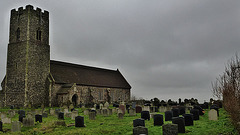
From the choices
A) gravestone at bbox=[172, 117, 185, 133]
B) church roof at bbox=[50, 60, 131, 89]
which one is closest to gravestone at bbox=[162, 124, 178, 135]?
gravestone at bbox=[172, 117, 185, 133]

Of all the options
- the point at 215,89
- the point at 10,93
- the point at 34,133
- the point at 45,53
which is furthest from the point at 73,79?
the point at 34,133

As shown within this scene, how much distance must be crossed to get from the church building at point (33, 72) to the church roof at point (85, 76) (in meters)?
0.19

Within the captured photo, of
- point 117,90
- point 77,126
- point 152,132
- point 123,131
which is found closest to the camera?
point 152,132

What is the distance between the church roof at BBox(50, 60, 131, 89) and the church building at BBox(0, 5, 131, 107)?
0.19 m

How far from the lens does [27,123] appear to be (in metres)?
13.6

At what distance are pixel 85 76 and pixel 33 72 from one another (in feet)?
33.8

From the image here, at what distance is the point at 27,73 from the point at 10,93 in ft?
12.6

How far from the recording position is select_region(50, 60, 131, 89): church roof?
3726 centimetres

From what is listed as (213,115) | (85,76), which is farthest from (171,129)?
(85,76)

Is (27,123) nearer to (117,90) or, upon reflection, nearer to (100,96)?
(100,96)

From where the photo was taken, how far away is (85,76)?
4172 centimetres

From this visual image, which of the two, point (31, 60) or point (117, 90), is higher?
point (31, 60)

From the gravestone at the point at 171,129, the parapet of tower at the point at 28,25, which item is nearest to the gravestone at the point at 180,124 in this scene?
the gravestone at the point at 171,129

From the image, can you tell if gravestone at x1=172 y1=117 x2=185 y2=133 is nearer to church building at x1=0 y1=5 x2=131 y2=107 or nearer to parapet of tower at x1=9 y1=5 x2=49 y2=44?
church building at x1=0 y1=5 x2=131 y2=107
